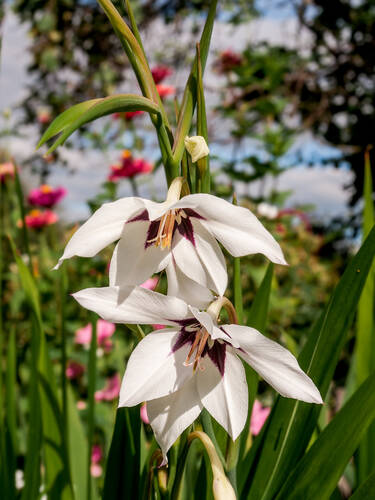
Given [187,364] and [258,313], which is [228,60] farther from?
[187,364]

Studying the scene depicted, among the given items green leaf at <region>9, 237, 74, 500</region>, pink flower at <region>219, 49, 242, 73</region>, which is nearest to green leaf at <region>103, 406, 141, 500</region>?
green leaf at <region>9, 237, 74, 500</region>

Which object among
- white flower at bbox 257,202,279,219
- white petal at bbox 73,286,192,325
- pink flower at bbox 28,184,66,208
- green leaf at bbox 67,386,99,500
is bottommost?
green leaf at bbox 67,386,99,500

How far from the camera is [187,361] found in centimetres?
43

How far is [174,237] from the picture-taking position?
0.45 meters

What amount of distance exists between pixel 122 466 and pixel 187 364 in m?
0.25

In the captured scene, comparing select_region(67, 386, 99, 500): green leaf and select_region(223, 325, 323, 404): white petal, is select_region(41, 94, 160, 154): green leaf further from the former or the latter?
select_region(67, 386, 99, 500): green leaf

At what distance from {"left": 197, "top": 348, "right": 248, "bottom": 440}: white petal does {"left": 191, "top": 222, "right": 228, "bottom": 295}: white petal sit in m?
0.06

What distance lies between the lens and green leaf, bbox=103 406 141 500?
592 mm

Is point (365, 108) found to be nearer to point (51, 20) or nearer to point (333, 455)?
point (51, 20)

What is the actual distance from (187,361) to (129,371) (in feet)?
0.17

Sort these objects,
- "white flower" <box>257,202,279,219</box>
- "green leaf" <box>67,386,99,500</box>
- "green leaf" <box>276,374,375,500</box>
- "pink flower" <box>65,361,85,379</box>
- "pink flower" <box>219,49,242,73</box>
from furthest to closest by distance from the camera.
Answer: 1. "pink flower" <box>219,49,242,73</box>
2. "white flower" <box>257,202,279,219</box>
3. "pink flower" <box>65,361,85,379</box>
4. "green leaf" <box>67,386,99,500</box>
5. "green leaf" <box>276,374,375,500</box>

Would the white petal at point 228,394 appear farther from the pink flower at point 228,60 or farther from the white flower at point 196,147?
the pink flower at point 228,60

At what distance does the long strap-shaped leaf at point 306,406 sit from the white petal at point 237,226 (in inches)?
6.8

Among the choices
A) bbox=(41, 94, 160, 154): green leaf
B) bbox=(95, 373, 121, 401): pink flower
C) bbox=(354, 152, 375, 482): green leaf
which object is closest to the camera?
bbox=(41, 94, 160, 154): green leaf
